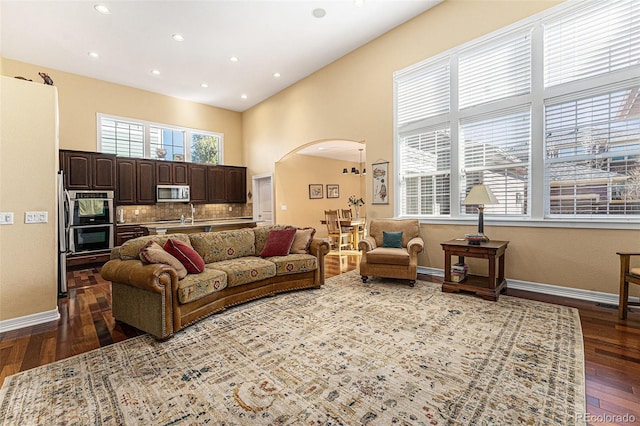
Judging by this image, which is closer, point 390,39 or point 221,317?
point 221,317

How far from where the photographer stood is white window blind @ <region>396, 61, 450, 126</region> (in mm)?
4566

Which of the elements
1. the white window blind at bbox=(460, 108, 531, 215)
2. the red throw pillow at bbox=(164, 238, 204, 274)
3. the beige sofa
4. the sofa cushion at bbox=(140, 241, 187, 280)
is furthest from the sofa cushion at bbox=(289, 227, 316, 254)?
the white window blind at bbox=(460, 108, 531, 215)

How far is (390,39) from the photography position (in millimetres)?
5059

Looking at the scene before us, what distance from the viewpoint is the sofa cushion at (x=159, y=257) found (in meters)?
2.78

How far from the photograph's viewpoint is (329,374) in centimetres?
203

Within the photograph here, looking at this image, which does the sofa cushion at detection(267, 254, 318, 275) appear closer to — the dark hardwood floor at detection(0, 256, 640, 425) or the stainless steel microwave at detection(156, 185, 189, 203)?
the dark hardwood floor at detection(0, 256, 640, 425)

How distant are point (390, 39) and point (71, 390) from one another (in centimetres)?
602

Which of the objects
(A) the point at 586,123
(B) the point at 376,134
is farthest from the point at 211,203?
(A) the point at 586,123

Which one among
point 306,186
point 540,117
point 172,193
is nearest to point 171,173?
point 172,193

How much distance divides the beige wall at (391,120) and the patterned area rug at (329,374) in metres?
0.77

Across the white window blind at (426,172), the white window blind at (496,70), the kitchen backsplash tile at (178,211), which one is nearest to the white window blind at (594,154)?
the white window blind at (496,70)

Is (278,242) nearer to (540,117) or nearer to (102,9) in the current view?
(540,117)

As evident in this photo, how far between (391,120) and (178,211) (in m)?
5.74

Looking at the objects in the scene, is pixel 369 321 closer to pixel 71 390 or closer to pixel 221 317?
pixel 221 317
